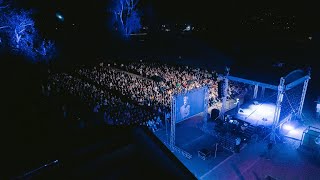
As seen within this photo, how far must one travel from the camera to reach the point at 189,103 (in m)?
11.7

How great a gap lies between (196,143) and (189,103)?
99.0 inches

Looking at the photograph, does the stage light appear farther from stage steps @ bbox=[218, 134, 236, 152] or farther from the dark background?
stage steps @ bbox=[218, 134, 236, 152]

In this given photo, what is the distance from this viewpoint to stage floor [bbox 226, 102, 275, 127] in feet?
48.5

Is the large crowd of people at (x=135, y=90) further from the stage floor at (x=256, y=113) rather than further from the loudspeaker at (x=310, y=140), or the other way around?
the loudspeaker at (x=310, y=140)

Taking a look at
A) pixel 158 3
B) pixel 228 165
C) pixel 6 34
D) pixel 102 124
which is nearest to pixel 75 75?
pixel 6 34

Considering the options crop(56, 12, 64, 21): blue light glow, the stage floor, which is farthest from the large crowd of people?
crop(56, 12, 64, 21): blue light glow

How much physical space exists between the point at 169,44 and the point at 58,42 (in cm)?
1739

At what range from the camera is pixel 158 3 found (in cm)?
4853

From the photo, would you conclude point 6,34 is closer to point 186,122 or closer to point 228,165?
point 186,122

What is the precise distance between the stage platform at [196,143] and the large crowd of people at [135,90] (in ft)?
4.51

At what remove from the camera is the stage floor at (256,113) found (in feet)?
48.5

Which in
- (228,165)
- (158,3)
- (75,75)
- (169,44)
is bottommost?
(228,165)

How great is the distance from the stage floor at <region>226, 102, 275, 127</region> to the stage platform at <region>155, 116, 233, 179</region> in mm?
2316


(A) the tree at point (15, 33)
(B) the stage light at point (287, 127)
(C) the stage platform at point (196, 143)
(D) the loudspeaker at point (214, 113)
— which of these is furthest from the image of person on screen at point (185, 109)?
(A) the tree at point (15, 33)
